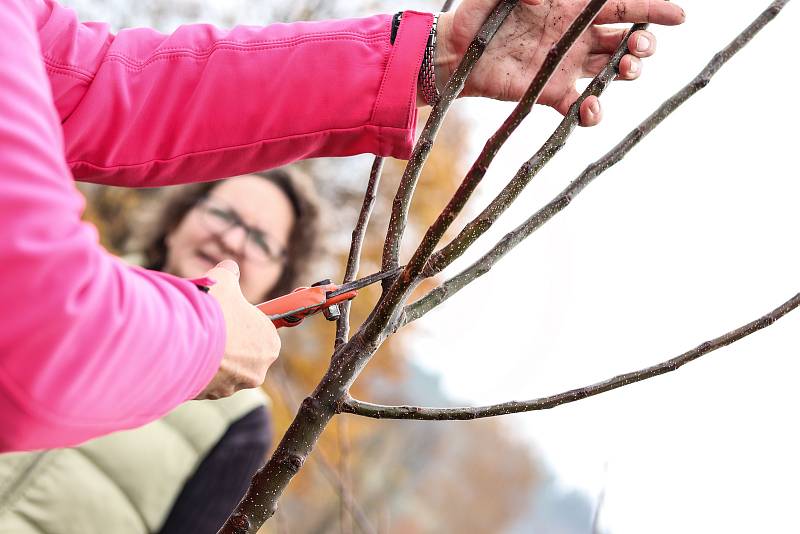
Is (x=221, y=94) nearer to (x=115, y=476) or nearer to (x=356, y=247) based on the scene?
(x=356, y=247)

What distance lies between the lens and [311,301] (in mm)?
1111

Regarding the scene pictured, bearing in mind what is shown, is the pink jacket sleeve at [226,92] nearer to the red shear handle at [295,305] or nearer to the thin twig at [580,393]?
the red shear handle at [295,305]

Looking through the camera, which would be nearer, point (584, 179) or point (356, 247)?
point (584, 179)

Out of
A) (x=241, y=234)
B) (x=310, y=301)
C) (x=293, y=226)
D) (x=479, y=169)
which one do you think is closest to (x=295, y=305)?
(x=310, y=301)

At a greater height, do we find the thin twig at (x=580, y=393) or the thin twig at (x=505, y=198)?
the thin twig at (x=505, y=198)

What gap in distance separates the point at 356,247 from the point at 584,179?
404 millimetres

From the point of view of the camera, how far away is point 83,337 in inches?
24.2

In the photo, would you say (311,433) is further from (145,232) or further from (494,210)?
(145,232)

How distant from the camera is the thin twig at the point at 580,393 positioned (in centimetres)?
97

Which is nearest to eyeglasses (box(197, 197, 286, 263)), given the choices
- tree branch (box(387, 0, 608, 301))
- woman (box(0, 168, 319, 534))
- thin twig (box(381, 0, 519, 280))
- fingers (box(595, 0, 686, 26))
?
woman (box(0, 168, 319, 534))

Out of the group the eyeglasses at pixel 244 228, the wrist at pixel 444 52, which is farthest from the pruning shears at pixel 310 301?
the eyeglasses at pixel 244 228

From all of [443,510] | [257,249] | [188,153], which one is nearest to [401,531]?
[443,510]

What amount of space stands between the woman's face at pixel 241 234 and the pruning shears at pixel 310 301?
1.83 m

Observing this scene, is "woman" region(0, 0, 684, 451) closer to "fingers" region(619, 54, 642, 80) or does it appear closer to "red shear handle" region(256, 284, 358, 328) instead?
"fingers" region(619, 54, 642, 80)
